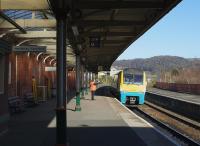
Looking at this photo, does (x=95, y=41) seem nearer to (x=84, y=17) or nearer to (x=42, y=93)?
(x=84, y=17)

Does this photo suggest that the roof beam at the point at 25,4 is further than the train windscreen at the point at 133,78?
No

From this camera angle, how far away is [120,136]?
15250 millimetres

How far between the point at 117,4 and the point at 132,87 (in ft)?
75.0

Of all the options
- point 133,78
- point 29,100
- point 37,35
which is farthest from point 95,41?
point 133,78

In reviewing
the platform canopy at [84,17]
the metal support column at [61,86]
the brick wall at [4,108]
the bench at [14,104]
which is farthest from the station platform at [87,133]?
the platform canopy at [84,17]

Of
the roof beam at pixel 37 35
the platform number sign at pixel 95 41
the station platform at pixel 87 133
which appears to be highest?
the roof beam at pixel 37 35

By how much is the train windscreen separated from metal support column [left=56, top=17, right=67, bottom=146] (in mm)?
26366

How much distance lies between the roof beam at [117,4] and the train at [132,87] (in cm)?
2200

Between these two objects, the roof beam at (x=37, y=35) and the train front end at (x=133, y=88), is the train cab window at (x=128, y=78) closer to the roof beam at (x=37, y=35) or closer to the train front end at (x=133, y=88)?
the train front end at (x=133, y=88)

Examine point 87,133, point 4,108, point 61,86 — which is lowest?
point 87,133

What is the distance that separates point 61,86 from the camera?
39.5ft

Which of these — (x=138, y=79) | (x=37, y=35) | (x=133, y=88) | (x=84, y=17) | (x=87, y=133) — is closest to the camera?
(x=87, y=133)

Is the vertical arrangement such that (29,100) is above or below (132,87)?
below

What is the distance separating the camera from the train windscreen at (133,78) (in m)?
38.4
